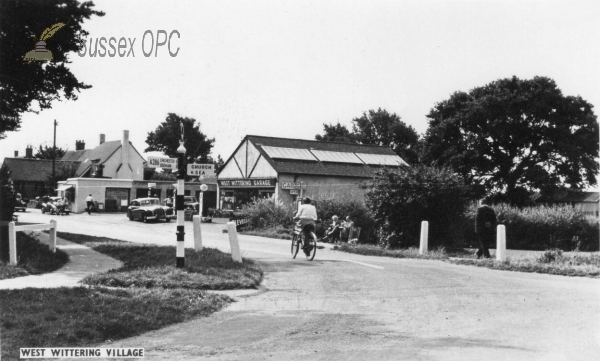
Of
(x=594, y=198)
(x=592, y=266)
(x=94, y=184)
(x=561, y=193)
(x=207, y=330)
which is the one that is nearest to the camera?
(x=207, y=330)

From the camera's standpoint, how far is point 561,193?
4869 cm

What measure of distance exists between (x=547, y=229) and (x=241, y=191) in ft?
74.6

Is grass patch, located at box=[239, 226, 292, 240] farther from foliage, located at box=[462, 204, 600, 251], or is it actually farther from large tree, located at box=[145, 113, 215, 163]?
large tree, located at box=[145, 113, 215, 163]

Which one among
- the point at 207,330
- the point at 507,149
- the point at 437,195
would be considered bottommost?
the point at 207,330

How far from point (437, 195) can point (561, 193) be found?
32.2m

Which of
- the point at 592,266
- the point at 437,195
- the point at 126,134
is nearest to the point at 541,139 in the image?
the point at 437,195

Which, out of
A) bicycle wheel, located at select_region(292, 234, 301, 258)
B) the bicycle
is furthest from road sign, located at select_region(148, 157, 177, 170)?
bicycle wheel, located at select_region(292, 234, 301, 258)

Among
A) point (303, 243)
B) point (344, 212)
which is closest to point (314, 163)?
point (344, 212)

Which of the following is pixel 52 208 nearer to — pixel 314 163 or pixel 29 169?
pixel 314 163

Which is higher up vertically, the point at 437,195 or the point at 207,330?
the point at 437,195

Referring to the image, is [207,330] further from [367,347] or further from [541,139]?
[541,139]

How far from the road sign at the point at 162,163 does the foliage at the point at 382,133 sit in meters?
60.8

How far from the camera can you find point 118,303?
828 cm
